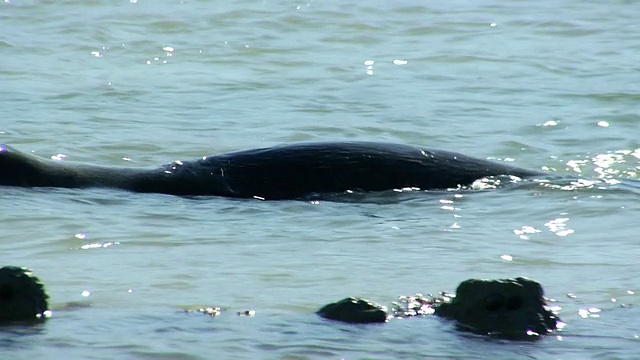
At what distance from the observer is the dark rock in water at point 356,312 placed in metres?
4.52

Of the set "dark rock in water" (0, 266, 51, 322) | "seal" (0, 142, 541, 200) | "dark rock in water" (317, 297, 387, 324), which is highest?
"seal" (0, 142, 541, 200)

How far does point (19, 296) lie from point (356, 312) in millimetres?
1069

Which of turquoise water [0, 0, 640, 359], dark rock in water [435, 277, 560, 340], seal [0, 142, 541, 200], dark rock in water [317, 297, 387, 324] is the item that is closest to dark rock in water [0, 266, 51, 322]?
turquoise water [0, 0, 640, 359]

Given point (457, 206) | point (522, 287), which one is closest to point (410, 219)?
point (457, 206)

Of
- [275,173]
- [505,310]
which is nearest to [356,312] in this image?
[505,310]

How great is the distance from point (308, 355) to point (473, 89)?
8.21 meters

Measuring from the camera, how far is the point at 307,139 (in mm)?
9844

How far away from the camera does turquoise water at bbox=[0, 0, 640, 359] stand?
454cm

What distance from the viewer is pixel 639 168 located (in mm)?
8766

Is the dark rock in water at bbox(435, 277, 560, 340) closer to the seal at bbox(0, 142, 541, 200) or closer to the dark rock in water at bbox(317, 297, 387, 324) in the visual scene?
the dark rock in water at bbox(317, 297, 387, 324)

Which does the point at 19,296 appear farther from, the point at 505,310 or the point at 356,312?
the point at 505,310

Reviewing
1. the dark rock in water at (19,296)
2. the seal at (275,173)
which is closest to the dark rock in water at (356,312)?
the dark rock in water at (19,296)

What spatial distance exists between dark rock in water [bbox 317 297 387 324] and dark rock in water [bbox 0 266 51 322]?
3.05ft

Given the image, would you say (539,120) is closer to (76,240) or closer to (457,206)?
(457,206)
